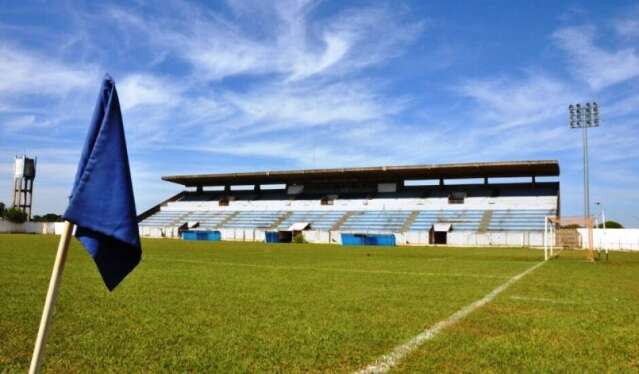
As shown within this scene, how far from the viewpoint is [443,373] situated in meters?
3.99

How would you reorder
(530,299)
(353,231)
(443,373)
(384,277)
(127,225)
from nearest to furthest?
(127,225), (443,373), (530,299), (384,277), (353,231)

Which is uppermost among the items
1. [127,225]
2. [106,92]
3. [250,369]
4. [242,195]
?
[242,195]

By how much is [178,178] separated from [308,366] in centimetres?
6276

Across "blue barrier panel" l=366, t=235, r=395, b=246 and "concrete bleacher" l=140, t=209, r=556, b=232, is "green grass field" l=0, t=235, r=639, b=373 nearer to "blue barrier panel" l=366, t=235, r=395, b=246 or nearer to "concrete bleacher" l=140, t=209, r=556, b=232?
"blue barrier panel" l=366, t=235, r=395, b=246

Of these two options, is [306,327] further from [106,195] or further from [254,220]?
[254,220]

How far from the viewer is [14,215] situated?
2689 inches

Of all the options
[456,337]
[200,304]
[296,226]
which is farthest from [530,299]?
[296,226]

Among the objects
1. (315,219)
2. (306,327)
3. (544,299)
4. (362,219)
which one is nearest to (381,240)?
(362,219)

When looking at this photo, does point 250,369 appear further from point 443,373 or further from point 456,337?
point 456,337

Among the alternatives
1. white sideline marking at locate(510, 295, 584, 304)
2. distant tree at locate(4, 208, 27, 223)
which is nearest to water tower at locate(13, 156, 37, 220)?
distant tree at locate(4, 208, 27, 223)

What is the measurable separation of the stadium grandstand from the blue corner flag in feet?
137

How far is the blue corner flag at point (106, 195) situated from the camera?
2297mm

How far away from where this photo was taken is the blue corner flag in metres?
2.30

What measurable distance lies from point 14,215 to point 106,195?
7657cm
